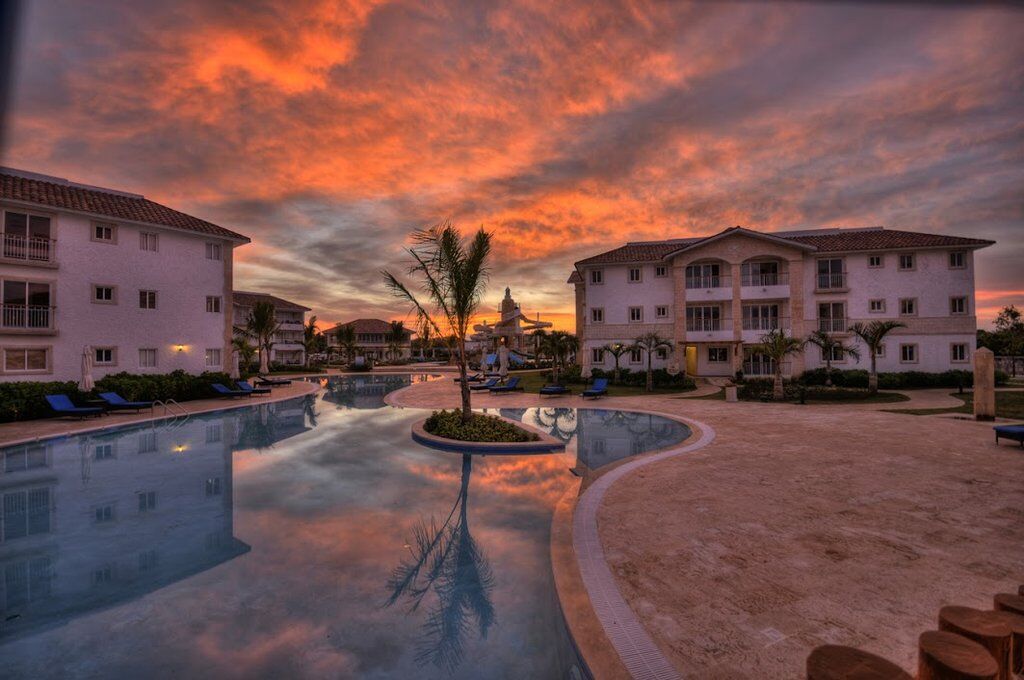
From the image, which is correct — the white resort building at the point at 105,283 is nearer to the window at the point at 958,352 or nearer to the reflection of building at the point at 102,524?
the reflection of building at the point at 102,524

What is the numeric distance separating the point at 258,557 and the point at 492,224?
12.5 m

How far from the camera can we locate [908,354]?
3077cm

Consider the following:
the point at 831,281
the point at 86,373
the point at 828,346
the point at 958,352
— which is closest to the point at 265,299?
the point at 86,373

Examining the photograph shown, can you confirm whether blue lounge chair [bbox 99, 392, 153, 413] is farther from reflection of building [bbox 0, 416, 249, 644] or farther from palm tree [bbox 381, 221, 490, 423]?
palm tree [bbox 381, 221, 490, 423]

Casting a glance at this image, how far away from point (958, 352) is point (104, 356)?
5391 cm

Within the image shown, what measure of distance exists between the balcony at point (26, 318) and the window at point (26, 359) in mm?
972

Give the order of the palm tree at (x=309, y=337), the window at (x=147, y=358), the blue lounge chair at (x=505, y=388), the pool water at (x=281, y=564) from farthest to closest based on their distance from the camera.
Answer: the palm tree at (x=309, y=337) < the blue lounge chair at (x=505, y=388) < the window at (x=147, y=358) < the pool water at (x=281, y=564)

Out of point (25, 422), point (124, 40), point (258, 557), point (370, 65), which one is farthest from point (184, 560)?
point (25, 422)

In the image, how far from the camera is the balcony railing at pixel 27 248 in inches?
795

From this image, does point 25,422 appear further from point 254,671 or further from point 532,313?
point 532,313

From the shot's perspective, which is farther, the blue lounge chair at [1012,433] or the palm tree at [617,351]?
the palm tree at [617,351]

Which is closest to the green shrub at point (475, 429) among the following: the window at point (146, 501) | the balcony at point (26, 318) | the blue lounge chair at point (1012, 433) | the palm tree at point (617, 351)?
the window at point (146, 501)

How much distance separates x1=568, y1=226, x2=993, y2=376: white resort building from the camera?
1193 inches

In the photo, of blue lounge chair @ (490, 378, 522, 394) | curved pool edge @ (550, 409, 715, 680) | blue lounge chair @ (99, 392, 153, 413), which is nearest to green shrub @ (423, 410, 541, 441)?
curved pool edge @ (550, 409, 715, 680)
